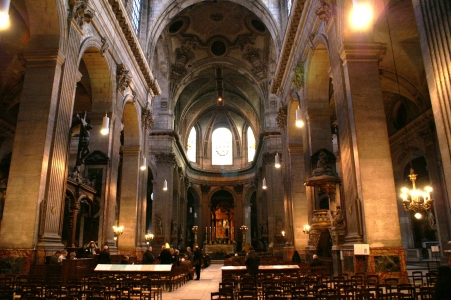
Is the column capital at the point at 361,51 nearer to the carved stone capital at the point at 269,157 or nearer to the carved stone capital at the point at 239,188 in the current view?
the carved stone capital at the point at 269,157

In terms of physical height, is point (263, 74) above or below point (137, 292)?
above

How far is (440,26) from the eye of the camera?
21.3 feet

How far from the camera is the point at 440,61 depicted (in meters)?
6.50

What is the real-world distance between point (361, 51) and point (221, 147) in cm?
3505

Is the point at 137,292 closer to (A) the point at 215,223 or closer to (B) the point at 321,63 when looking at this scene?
(B) the point at 321,63

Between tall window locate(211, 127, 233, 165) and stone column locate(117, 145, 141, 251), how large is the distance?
2573 centimetres

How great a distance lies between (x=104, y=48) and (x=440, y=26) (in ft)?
40.2

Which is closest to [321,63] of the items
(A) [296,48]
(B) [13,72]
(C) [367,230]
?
(A) [296,48]

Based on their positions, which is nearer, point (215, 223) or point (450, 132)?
point (450, 132)

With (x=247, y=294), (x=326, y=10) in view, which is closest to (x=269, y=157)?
(x=326, y=10)

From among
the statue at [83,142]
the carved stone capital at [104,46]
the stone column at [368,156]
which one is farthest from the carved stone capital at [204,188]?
the stone column at [368,156]

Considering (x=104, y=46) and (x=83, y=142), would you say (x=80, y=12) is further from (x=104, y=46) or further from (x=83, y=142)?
(x=83, y=142)

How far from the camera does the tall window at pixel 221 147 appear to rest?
150ft

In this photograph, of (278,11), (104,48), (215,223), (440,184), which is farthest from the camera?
(215,223)
